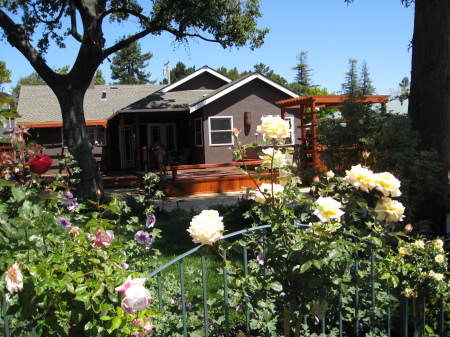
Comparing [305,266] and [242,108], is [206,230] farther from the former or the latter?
[242,108]

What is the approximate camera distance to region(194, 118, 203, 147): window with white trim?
61.5 feet

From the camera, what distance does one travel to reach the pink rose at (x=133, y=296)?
63.5 inches

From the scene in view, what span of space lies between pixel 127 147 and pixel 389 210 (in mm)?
20327

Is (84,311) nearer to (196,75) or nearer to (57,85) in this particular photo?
(57,85)

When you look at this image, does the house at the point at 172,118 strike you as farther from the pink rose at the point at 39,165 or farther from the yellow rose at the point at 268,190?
the pink rose at the point at 39,165

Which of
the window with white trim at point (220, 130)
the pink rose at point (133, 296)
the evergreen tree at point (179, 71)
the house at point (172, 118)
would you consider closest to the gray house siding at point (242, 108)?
the house at point (172, 118)

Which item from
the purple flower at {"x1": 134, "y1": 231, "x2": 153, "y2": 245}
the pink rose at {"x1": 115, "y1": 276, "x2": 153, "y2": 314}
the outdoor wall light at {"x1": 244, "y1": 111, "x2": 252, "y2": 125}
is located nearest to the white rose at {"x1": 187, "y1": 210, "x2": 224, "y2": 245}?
the pink rose at {"x1": 115, "y1": 276, "x2": 153, "y2": 314}

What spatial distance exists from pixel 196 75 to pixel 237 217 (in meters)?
14.8

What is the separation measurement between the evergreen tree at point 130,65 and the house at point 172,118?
48579 mm

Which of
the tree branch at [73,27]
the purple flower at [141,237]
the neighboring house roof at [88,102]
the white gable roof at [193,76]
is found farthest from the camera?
the white gable roof at [193,76]

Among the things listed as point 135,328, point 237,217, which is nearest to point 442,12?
point 237,217

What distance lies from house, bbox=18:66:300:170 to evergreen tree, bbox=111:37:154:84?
159 feet

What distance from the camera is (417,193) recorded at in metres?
6.18

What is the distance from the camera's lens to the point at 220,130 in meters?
18.6
